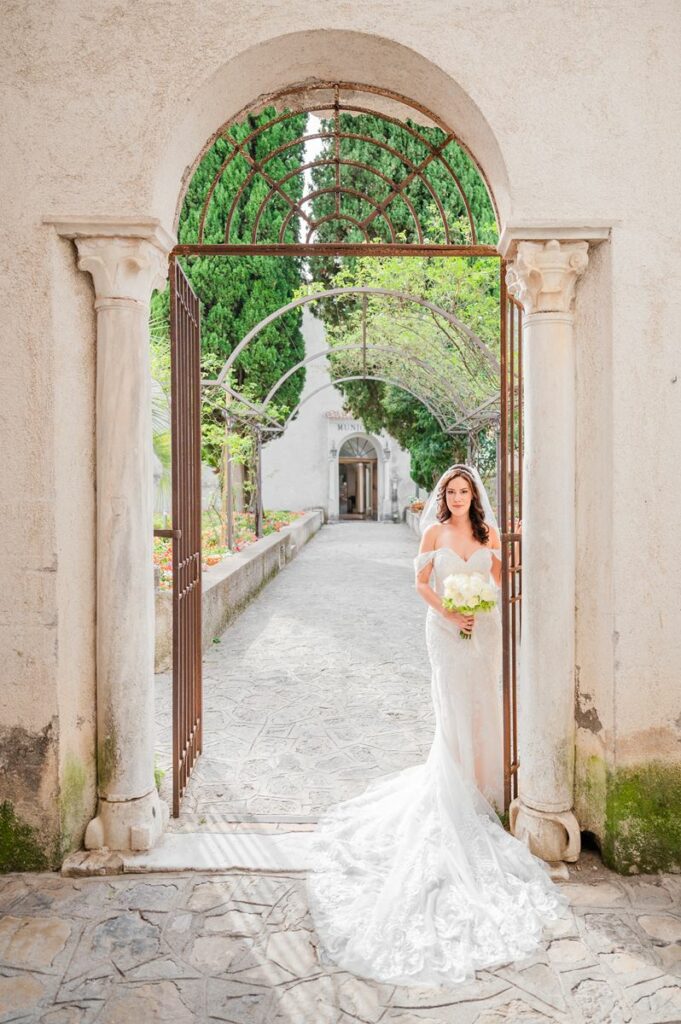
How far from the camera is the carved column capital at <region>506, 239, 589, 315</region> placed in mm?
3361

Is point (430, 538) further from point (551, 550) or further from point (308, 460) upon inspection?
point (308, 460)

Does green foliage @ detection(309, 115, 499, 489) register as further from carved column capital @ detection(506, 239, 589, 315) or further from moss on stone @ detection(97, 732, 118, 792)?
moss on stone @ detection(97, 732, 118, 792)

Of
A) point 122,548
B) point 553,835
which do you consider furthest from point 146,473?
point 553,835

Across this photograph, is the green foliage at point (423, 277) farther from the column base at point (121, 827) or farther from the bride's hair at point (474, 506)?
the column base at point (121, 827)

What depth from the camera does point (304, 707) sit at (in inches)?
232

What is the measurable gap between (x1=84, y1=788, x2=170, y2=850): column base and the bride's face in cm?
233

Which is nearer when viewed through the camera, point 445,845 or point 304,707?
point 445,845

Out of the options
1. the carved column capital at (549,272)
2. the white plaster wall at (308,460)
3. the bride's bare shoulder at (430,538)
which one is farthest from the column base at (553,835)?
the white plaster wall at (308,460)

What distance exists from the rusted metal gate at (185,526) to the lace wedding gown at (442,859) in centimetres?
105

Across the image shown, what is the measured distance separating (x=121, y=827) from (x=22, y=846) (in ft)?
1.53

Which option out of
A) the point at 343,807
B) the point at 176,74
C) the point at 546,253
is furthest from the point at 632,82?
the point at 343,807

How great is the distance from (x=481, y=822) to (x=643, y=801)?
793mm

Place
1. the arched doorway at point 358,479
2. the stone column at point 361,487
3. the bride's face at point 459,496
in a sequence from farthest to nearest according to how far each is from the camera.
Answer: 1. the stone column at point 361,487
2. the arched doorway at point 358,479
3. the bride's face at point 459,496

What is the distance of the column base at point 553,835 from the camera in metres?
3.38
